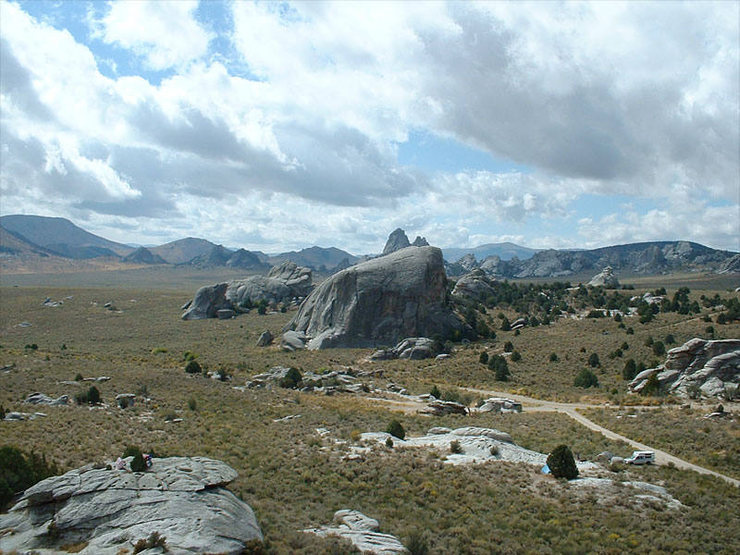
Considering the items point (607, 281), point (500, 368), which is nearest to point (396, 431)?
point (500, 368)

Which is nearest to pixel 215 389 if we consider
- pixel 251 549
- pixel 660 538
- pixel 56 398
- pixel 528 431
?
pixel 56 398

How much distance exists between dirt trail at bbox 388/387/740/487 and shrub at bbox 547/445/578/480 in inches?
263

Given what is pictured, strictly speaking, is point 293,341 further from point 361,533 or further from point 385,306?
point 361,533

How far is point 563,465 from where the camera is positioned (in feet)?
75.4

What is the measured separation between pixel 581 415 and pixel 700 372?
42.1 ft

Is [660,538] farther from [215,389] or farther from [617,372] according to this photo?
[617,372]

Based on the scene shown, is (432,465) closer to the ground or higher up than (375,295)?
closer to the ground

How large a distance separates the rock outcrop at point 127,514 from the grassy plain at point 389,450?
2019mm

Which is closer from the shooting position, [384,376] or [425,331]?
[384,376]

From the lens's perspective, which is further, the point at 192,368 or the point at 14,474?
the point at 192,368

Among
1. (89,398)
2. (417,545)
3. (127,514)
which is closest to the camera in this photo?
(127,514)

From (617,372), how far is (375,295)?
117ft

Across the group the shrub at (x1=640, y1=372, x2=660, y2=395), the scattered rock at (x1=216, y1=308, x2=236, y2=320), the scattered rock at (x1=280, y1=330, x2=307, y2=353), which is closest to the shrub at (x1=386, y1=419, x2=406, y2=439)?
the shrub at (x1=640, y1=372, x2=660, y2=395)

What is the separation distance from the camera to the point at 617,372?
5444 cm
